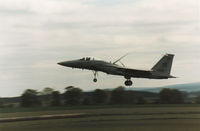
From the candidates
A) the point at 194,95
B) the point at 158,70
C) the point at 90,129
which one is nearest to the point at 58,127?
the point at 90,129

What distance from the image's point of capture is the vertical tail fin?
60906 mm

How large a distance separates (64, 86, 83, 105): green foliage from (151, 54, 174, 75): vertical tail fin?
23.5 metres

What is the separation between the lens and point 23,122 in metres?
53.4

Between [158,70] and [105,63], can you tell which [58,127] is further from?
[158,70]

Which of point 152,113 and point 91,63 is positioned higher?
point 91,63

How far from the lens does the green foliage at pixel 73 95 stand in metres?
83.4

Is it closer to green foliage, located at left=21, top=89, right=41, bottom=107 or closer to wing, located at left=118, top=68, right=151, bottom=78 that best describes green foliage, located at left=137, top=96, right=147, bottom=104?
green foliage, located at left=21, top=89, right=41, bottom=107

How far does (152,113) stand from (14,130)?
21.4m

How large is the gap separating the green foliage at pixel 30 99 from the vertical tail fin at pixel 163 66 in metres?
27.2

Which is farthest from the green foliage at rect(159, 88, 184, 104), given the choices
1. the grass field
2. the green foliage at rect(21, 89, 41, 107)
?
the green foliage at rect(21, 89, 41, 107)

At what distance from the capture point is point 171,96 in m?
86.2

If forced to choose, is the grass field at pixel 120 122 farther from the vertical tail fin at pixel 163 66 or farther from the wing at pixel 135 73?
the vertical tail fin at pixel 163 66

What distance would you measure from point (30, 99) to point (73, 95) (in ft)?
25.1

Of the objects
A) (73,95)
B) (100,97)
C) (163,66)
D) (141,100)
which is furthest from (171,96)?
(163,66)
